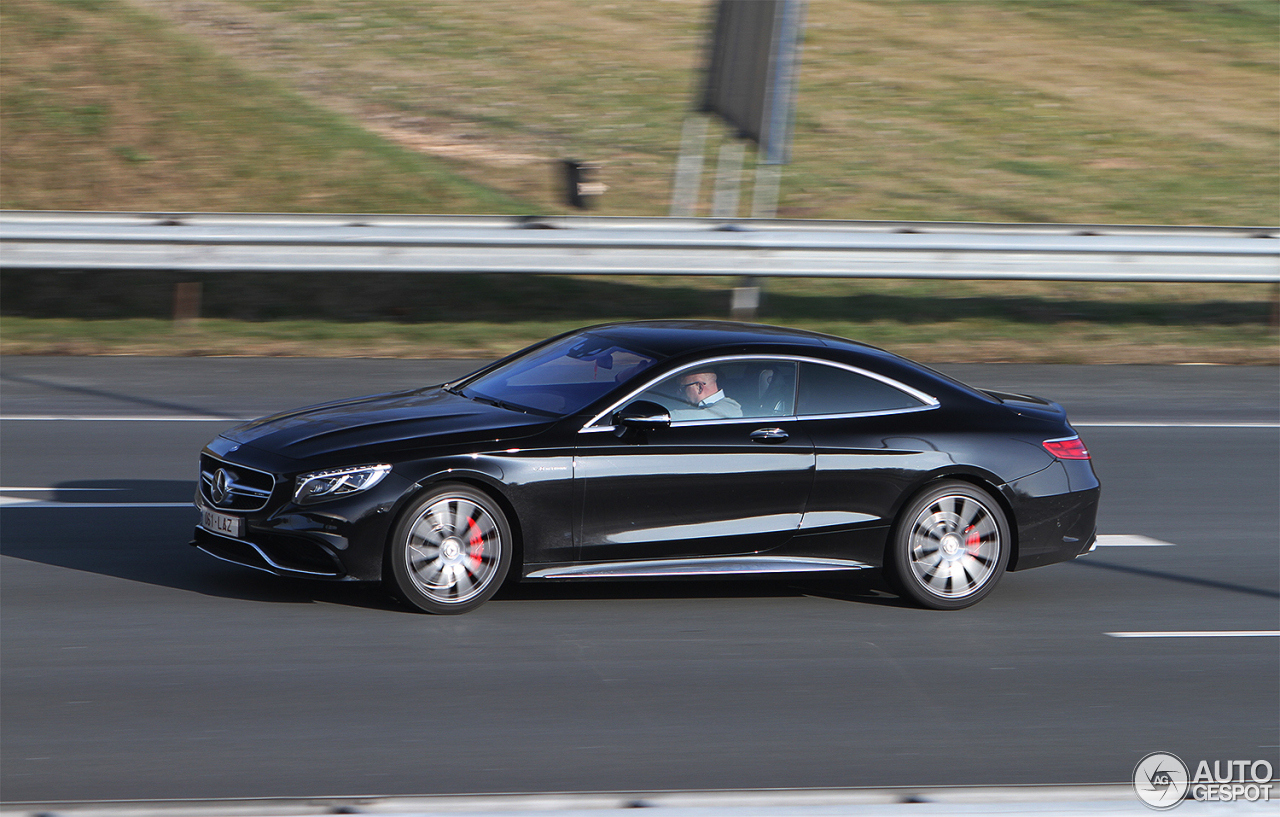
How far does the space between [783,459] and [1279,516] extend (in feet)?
14.4

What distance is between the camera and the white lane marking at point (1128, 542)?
886cm

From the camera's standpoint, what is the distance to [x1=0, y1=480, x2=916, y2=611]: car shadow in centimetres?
723

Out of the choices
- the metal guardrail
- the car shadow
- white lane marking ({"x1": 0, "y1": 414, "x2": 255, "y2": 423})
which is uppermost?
the metal guardrail

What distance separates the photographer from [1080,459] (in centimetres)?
775

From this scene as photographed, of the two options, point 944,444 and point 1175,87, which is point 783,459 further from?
point 1175,87

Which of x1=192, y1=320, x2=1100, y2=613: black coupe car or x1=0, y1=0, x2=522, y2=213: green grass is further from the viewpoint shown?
x1=0, y1=0, x2=522, y2=213: green grass

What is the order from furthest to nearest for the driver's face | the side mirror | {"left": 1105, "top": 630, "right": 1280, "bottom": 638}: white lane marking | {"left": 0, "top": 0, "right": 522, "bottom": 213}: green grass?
{"left": 0, "top": 0, "right": 522, "bottom": 213}: green grass → the driver's face → {"left": 1105, "top": 630, "right": 1280, "bottom": 638}: white lane marking → the side mirror

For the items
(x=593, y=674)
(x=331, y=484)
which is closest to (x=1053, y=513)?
(x=593, y=674)

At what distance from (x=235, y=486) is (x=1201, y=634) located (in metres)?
4.72

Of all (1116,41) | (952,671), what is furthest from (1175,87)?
(952,671)

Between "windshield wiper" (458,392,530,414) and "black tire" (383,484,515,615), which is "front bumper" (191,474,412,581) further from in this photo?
"windshield wiper" (458,392,530,414)

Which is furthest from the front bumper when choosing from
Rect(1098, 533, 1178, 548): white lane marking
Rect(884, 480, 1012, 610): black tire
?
Rect(1098, 533, 1178, 548): white lane marking

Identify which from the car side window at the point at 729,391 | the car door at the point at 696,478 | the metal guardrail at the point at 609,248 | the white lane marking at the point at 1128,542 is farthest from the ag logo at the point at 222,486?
the metal guardrail at the point at 609,248

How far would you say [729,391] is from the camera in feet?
24.0
